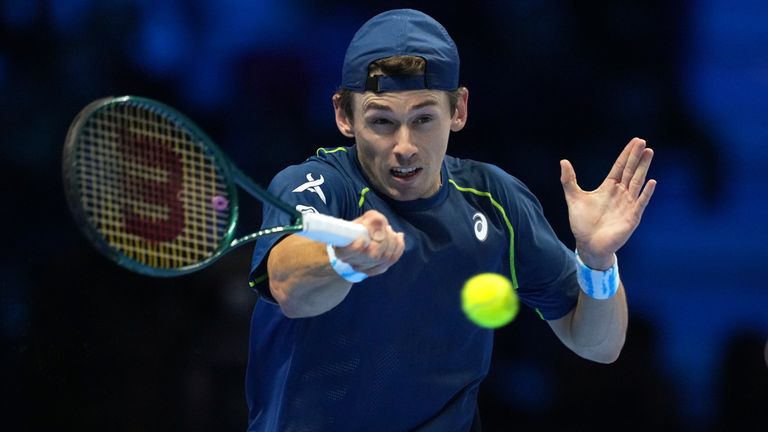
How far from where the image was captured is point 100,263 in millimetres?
5441

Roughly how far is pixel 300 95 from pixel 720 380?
244cm

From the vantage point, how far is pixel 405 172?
11.3ft

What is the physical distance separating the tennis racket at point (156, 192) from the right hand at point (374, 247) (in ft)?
0.08

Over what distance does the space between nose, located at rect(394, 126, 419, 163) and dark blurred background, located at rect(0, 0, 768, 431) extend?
225 centimetres

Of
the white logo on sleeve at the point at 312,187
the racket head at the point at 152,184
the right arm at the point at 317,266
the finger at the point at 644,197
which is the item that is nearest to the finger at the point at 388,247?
the right arm at the point at 317,266

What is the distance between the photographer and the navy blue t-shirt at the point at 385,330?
134 inches

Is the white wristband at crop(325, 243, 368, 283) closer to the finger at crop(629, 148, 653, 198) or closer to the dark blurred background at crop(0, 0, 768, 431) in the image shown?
the finger at crop(629, 148, 653, 198)

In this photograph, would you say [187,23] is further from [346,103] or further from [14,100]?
[346,103]

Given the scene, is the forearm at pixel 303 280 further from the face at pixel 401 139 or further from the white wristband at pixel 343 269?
the face at pixel 401 139

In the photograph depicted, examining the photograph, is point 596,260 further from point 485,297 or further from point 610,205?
point 485,297

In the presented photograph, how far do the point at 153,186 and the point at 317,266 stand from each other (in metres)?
0.46

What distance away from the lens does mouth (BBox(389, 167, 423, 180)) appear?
345 cm

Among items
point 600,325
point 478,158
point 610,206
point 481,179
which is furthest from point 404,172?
point 478,158

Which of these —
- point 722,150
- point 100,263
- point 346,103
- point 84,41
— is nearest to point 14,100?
point 84,41
